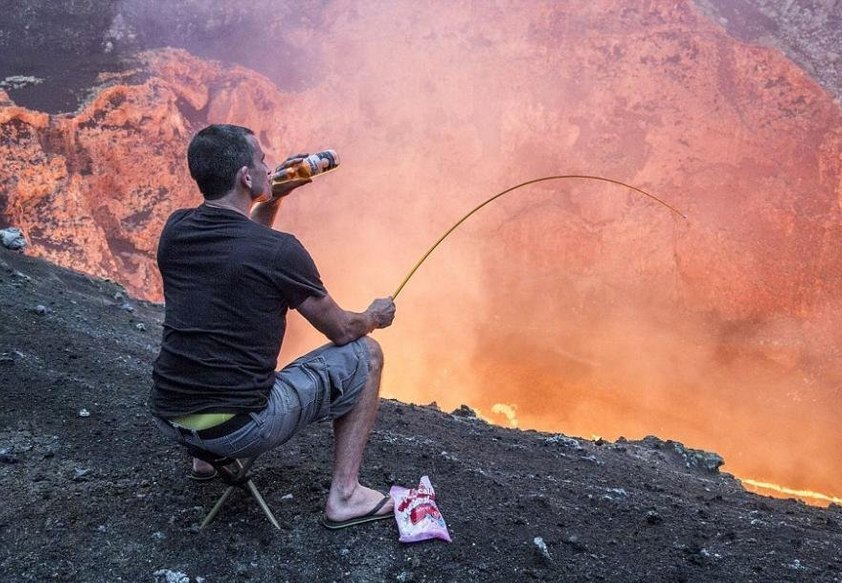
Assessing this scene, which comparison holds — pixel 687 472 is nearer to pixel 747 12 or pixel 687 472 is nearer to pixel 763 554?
pixel 763 554

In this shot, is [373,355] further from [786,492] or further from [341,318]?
[786,492]

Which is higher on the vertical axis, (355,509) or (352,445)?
(352,445)

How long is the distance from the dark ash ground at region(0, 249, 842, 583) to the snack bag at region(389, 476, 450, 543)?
5 centimetres

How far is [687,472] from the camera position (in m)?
4.94

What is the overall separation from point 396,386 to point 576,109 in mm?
5365

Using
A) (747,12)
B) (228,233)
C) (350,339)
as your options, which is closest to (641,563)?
(350,339)

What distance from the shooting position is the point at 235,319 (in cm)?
231

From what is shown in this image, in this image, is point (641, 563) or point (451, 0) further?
point (451, 0)

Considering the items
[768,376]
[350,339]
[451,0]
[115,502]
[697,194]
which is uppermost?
[451,0]

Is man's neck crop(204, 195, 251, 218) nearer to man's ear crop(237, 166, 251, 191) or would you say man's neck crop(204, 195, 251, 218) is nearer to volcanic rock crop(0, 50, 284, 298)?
man's ear crop(237, 166, 251, 191)

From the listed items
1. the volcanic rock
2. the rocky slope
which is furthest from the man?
the rocky slope

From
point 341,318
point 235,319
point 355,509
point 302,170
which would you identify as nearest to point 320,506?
point 355,509

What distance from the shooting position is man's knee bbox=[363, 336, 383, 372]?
2650mm

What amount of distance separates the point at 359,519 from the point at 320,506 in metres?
0.24
